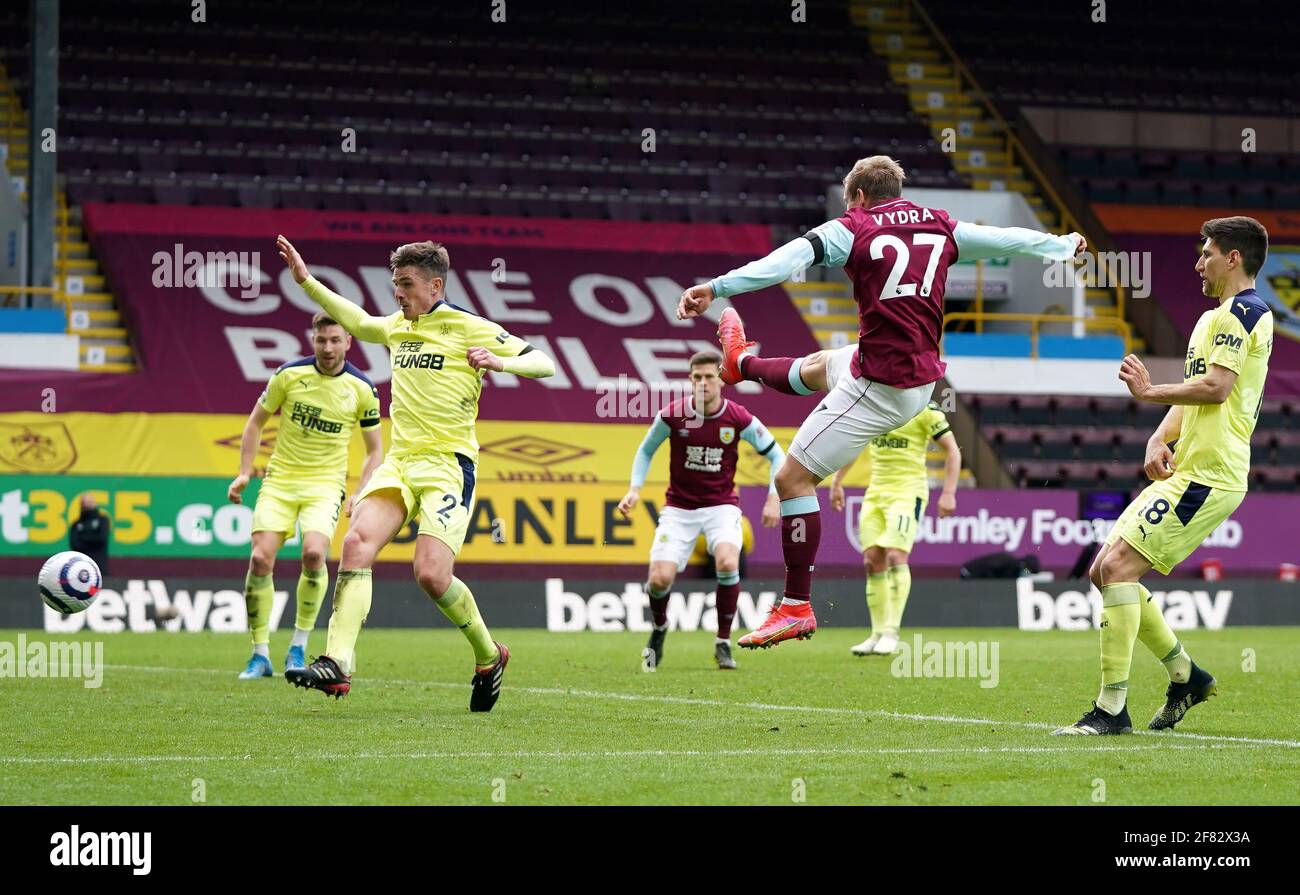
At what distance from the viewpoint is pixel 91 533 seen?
2269cm

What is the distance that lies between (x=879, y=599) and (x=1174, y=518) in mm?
8286

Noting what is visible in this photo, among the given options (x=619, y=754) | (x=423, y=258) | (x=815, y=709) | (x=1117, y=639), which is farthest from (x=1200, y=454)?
(x=423, y=258)

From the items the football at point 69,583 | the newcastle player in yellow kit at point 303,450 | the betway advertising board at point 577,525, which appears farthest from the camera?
the betway advertising board at point 577,525

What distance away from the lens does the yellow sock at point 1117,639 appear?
29.2 ft

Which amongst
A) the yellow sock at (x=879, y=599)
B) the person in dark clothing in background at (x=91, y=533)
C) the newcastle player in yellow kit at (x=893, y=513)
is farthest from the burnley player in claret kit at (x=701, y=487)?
the person in dark clothing in background at (x=91, y=533)

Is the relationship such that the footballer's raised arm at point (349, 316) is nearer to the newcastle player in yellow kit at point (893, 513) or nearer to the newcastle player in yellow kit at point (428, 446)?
the newcastle player in yellow kit at point (428, 446)

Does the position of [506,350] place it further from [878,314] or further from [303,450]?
[303,450]

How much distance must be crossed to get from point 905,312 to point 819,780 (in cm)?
281

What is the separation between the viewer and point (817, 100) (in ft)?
112

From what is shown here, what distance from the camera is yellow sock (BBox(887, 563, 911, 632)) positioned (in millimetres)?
16953

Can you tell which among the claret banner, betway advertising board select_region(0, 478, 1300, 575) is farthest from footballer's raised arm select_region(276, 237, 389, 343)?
the claret banner

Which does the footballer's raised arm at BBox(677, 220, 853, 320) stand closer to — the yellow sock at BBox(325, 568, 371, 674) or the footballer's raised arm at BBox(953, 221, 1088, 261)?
the footballer's raised arm at BBox(953, 221, 1088, 261)

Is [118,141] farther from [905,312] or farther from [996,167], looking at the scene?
[905,312]

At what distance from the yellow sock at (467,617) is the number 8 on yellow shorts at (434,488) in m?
0.25
